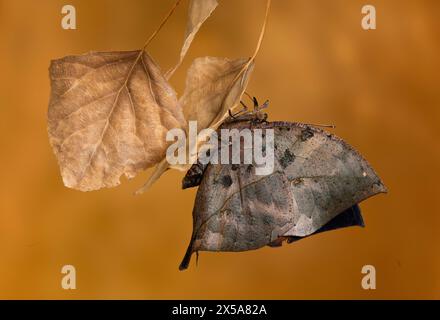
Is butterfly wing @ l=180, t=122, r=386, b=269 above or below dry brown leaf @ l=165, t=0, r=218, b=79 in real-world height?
below

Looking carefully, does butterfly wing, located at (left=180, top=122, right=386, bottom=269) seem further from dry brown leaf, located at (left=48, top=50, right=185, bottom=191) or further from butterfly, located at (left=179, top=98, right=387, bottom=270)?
dry brown leaf, located at (left=48, top=50, right=185, bottom=191)

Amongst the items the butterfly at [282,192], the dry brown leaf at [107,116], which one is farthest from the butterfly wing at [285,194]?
the dry brown leaf at [107,116]

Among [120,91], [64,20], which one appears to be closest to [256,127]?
[120,91]

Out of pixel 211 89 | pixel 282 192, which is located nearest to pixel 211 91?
pixel 211 89

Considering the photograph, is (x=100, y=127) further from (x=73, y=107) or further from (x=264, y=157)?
(x=264, y=157)

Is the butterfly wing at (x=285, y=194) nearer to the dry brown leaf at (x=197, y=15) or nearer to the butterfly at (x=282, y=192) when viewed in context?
the butterfly at (x=282, y=192)

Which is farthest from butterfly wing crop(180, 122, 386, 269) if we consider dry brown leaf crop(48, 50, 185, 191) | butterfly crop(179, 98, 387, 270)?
dry brown leaf crop(48, 50, 185, 191)
